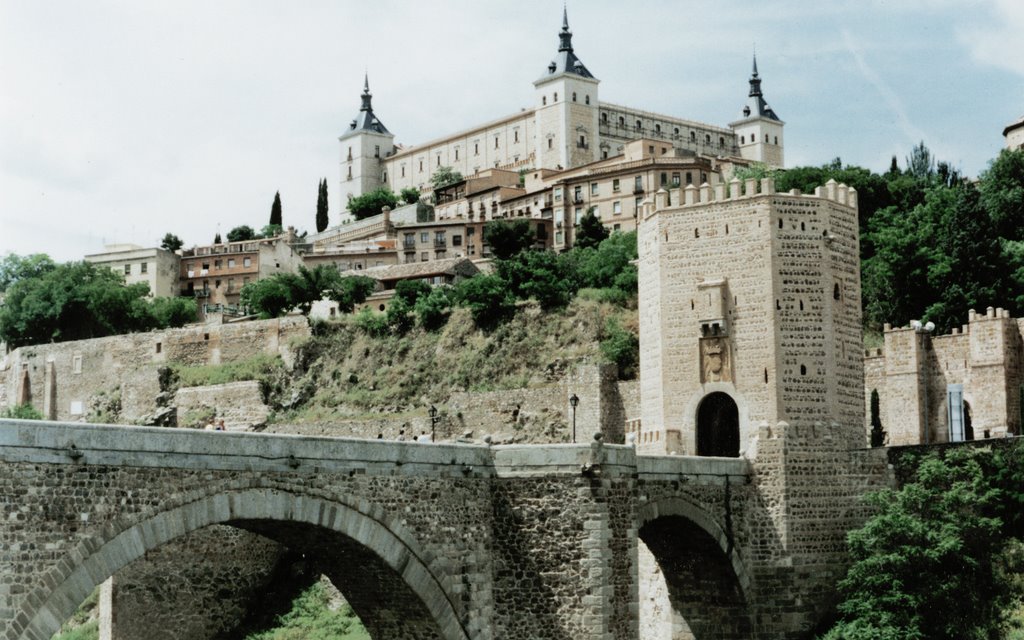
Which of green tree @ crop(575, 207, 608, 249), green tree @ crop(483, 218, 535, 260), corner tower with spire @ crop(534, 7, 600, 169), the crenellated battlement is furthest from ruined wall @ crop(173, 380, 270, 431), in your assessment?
corner tower with spire @ crop(534, 7, 600, 169)

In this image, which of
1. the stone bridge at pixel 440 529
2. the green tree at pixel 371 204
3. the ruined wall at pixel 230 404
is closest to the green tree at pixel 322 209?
the green tree at pixel 371 204

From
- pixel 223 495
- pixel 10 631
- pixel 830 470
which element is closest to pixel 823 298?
pixel 830 470

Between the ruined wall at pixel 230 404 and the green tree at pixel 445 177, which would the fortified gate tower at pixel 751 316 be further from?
the green tree at pixel 445 177

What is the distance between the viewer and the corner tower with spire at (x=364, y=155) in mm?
111625

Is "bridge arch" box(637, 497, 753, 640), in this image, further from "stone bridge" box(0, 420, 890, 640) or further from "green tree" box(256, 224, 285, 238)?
"green tree" box(256, 224, 285, 238)

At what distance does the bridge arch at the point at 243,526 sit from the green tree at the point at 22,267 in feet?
197

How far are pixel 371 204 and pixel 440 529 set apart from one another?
266 feet

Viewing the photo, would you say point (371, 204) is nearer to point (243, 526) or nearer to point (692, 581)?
point (692, 581)

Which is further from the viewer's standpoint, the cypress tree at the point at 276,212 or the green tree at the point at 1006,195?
the cypress tree at the point at 276,212

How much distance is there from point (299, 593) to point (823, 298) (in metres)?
12.9

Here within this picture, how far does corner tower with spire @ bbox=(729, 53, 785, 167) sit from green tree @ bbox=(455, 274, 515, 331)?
56.4 m

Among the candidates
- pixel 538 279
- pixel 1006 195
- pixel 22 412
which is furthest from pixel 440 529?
pixel 22 412

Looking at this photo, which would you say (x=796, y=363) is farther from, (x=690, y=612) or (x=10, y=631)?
(x=10, y=631)

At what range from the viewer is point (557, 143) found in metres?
94.8
